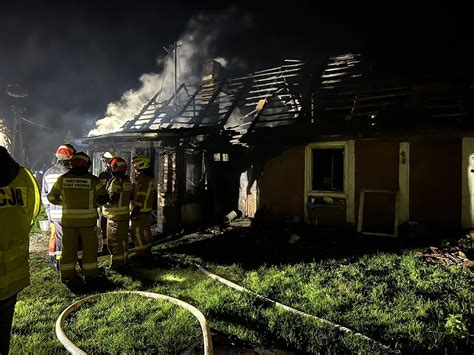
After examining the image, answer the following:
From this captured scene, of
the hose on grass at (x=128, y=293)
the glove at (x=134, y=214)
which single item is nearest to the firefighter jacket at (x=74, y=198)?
the hose on grass at (x=128, y=293)

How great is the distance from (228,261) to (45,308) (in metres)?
3.32

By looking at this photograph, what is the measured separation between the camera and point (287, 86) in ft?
37.5

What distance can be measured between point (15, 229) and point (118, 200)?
3448 millimetres

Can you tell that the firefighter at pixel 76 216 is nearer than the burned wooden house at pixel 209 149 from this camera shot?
Yes

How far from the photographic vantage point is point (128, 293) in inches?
174

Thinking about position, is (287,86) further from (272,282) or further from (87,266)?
(87,266)

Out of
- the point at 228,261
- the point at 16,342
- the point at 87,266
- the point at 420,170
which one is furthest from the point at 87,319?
the point at 420,170

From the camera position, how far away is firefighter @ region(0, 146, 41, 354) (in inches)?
89.4

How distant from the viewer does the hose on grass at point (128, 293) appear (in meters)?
2.94

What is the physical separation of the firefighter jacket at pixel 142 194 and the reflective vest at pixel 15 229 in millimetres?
3751

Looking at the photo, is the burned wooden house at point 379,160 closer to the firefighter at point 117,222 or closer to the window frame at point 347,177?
the window frame at point 347,177

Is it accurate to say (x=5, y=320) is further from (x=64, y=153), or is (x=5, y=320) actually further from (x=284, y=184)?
(x=284, y=184)

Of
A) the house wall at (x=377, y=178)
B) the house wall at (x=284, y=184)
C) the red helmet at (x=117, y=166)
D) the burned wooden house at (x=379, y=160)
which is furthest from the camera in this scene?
the house wall at (x=284, y=184)

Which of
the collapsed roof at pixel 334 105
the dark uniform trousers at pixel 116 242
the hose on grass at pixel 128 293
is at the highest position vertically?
the collapsed roof at pixel 334 105
